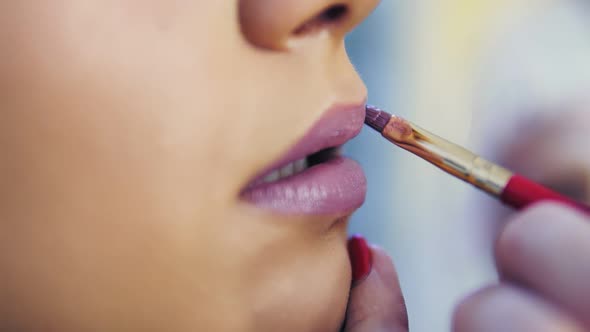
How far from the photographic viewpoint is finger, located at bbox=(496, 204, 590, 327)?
0.31m

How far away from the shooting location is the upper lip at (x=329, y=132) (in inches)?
15.6

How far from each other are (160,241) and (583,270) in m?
0.26

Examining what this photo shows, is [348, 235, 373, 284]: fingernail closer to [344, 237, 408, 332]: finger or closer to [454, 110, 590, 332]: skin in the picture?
[344, 237, 408, 332]: finger

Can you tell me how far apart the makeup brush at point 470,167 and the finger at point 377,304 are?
197mm

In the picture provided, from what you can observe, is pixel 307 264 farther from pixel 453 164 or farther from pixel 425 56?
pixel 425 56

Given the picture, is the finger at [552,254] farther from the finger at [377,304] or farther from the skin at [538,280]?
the finger at [377,304]

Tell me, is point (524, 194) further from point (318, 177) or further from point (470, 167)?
point (318, 177)

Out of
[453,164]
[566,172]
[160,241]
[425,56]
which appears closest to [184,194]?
[160,241]

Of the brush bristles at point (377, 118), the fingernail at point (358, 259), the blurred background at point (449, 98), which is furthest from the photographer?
the blurred background at point (449, 98)

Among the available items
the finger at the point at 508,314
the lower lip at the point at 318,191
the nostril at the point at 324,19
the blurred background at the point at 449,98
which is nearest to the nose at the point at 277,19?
the nostril at the point at 324,19

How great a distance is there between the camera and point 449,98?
794mm

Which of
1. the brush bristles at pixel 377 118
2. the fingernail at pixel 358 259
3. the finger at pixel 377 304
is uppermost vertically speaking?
the brush bristles at pixel 377 118

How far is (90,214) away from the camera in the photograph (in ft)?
1.09

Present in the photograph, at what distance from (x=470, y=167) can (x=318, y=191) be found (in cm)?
12
